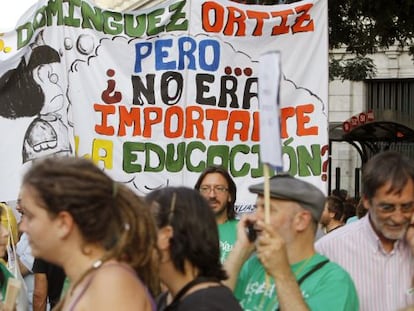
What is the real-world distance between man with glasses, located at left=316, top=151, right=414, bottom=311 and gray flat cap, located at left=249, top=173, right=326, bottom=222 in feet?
1.27

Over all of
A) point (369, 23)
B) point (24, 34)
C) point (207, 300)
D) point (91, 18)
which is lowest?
point (207, 300)

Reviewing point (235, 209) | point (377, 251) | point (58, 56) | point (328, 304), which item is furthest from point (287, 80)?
point (328, 304)

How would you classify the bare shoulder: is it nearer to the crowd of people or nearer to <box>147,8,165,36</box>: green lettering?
the crowd of people

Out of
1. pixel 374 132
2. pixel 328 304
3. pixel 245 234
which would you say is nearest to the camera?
pixel 328 304

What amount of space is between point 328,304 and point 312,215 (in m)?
0.37

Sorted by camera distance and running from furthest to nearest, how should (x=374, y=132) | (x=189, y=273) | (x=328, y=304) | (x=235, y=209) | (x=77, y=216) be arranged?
1. (x=374, y=132)
2. (x=235, y=209)
3. (x=328, y=304)
4. (x=189, y=273)
5. (x=77, y=216)

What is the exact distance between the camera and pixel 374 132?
55.4 feet

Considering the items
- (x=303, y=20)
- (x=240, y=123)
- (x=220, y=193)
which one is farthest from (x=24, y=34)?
(x=303, y=20)

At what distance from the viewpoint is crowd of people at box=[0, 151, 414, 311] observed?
2.97 metres

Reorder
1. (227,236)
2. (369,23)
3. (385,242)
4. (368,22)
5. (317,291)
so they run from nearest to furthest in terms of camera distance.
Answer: (317,291) < (385,242) < (227,236) < (369,23) < (368,22)

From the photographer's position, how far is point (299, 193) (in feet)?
12.7

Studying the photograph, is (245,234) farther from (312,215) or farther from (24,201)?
(24,201)

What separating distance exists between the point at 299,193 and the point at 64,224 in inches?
46.5

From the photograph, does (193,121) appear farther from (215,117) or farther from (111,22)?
(111,22)
